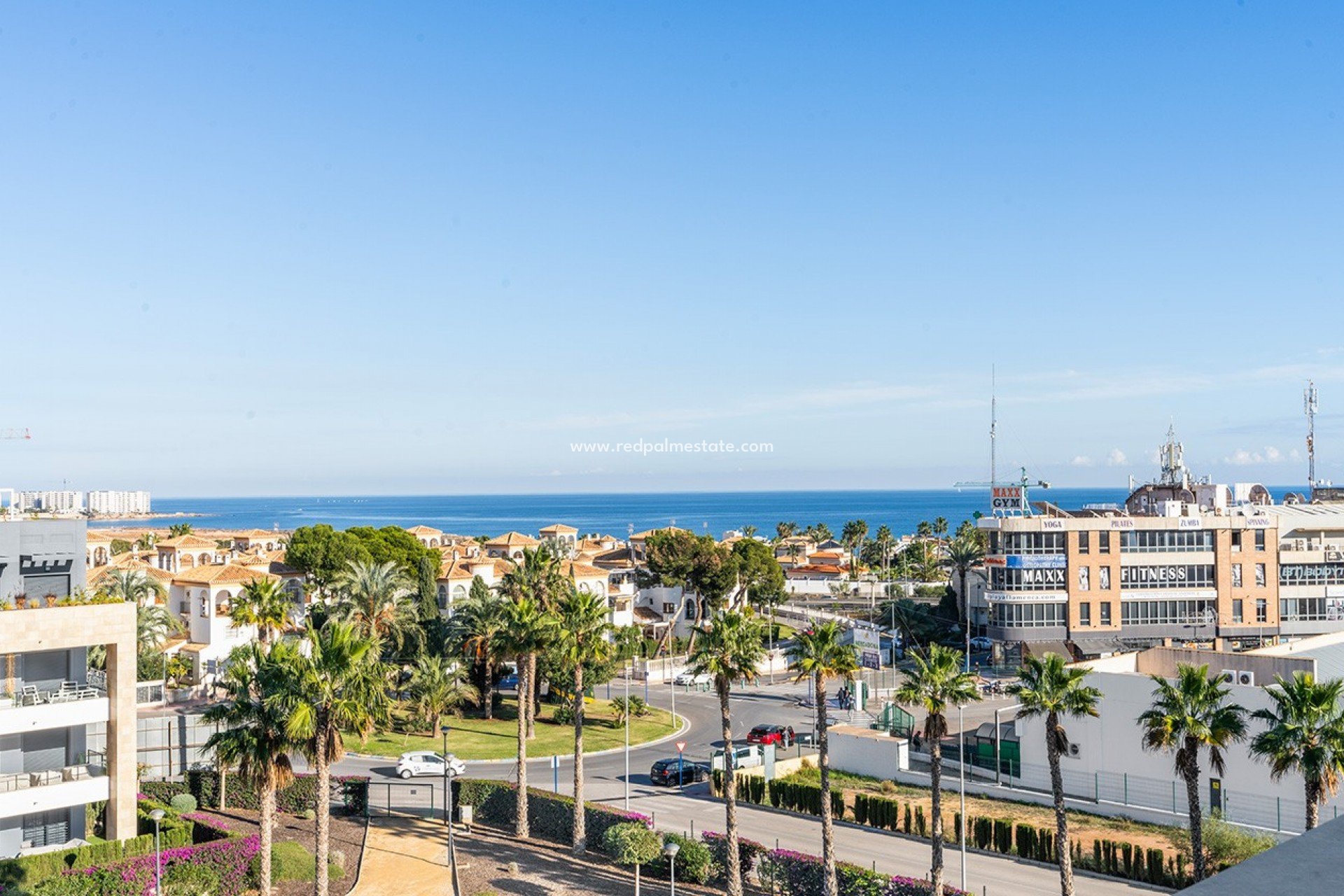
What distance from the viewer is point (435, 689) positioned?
207ft

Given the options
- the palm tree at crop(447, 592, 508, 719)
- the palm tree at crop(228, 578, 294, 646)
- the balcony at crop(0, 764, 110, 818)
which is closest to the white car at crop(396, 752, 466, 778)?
the palm tree at crop(447, 592, 508, 719)

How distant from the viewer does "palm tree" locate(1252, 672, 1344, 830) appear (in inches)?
1264

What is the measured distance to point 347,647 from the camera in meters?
32.8

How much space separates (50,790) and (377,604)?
3096cm

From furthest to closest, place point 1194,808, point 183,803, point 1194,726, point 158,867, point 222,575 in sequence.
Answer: point 222,575 → point 183,803 → point 158,867 → point 1194,808 → point 1194,726

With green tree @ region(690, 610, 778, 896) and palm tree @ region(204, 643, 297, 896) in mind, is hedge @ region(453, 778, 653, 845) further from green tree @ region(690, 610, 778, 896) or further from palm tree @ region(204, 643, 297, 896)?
palm tree @ region(204, 643, 297, 896)

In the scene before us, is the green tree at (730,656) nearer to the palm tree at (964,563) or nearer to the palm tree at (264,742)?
the palm tree at (264,742)

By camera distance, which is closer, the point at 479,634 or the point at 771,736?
the point at 771,736

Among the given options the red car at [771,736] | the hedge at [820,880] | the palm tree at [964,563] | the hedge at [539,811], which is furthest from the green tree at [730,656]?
the palm tree at [964,563]

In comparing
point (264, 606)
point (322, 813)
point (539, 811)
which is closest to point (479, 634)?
point (264, 606)

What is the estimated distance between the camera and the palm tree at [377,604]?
218 ft

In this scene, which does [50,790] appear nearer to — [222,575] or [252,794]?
[252,794]

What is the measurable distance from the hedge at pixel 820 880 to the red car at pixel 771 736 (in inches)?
935

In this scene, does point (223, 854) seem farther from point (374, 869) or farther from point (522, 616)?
point (522, 616)
